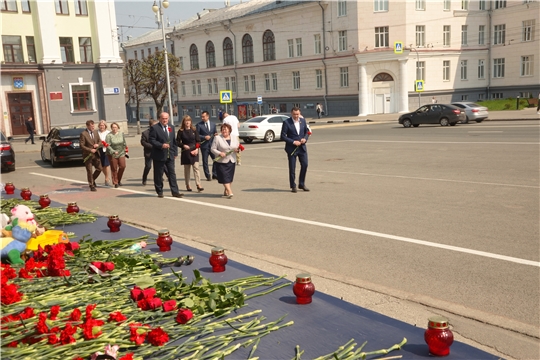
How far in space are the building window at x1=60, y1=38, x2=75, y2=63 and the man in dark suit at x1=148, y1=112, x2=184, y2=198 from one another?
103 feet

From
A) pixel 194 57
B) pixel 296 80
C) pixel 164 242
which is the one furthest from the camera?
pixel 194 57

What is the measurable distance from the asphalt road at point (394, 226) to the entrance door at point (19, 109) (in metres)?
24.9

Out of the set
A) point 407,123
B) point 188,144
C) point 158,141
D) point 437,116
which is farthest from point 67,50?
point 158,141

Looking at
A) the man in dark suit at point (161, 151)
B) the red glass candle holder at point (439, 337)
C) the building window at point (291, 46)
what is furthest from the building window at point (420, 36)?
the red glass candle holder at point (439, 337)

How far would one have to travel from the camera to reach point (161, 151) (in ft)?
40.2

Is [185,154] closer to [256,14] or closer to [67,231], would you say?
[67,231]

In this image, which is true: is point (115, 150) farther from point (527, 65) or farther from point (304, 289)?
point (527, 65)

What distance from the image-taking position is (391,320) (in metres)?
3.77

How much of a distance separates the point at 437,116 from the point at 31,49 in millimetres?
28418

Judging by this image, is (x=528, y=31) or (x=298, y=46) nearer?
(x=528, y=31)

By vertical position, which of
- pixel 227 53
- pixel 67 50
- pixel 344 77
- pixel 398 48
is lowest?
pixel 344 77

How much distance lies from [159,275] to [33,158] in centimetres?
2321

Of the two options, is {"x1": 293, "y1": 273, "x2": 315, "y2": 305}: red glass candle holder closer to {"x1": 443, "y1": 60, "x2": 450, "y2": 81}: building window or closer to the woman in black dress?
the woman in black dress

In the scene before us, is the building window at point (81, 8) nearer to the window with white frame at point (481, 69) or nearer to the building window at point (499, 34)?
the window with white frame at point (481, 69)
